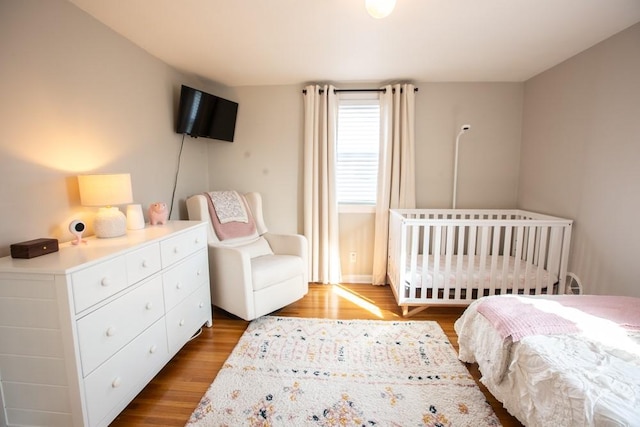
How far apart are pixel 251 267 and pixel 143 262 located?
92cm

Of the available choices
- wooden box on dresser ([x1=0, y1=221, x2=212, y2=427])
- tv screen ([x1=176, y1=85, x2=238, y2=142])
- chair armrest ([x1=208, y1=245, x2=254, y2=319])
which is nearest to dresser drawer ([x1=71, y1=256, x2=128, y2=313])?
wooden box on dresser ([x1=0, y1=221, x2=212, y2=427])

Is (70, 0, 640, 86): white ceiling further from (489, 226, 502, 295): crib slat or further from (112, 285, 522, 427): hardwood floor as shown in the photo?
(112, 285, 522, 427): hardwood floor

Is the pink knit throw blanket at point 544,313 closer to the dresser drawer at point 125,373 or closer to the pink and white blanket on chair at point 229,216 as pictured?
the dresser drawer at point 125,373

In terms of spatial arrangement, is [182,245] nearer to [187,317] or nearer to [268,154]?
A: [187,317]

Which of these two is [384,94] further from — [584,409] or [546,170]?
[584,409]

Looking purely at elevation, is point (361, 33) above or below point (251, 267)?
above

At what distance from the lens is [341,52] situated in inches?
93.4

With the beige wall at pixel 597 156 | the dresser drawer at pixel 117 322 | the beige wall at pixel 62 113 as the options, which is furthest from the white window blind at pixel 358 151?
the dresser drawer at pixel 117 322

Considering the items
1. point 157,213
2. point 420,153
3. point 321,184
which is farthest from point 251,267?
point 420,153

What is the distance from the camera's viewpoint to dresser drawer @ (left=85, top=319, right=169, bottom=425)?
51.0 inches

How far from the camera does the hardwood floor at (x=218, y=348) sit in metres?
1.53

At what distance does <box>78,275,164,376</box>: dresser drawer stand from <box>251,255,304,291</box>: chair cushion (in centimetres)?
77

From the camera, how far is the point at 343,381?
176 centimetres

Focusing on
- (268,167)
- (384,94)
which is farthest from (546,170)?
(268,167)
